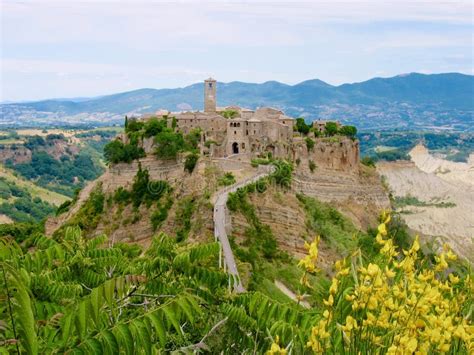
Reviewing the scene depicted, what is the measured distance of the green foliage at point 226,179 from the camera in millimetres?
36000

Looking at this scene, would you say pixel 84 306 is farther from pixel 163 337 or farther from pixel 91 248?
pixel 91 248

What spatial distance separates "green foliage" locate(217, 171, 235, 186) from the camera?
118ft

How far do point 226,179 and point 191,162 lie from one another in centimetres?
300

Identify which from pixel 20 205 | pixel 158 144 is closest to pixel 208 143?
pixel 158 144

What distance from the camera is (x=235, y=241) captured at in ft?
101

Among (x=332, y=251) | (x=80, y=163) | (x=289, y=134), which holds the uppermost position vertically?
(x=289, y=134)

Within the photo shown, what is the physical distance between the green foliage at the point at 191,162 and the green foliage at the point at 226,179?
2.11 meters

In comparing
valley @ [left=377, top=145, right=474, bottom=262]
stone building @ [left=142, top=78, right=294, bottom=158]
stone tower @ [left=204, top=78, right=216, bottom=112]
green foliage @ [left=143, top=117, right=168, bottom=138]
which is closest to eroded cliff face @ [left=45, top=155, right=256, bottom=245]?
green foliage @ [left=143, top=117, right=168, bottom=138]

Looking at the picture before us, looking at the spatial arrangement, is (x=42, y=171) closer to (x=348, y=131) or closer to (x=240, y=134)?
(x=348, y=131)

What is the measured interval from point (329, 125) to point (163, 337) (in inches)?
1751

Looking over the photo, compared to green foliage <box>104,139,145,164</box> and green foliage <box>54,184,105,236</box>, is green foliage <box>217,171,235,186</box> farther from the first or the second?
green foliage <box>54,184,105,236</box>

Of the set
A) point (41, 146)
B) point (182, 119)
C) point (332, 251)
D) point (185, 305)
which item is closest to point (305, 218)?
point (332, 251)

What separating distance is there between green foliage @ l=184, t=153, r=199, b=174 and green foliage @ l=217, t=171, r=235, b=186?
6.92 feet

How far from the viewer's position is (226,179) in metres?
36.4
